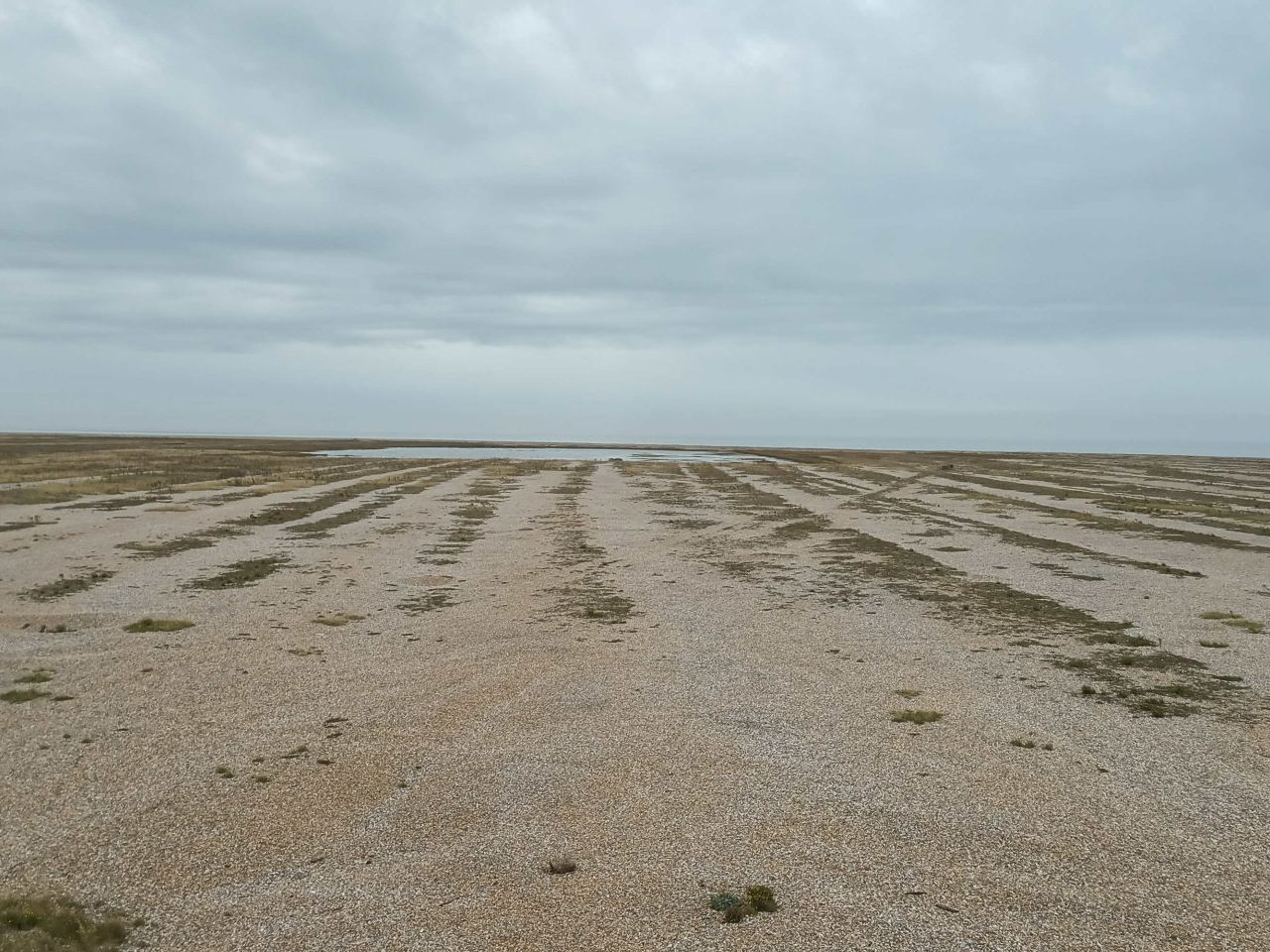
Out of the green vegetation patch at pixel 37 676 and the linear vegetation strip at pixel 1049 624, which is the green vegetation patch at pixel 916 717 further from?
the green vegetation patch at pixel 37 676

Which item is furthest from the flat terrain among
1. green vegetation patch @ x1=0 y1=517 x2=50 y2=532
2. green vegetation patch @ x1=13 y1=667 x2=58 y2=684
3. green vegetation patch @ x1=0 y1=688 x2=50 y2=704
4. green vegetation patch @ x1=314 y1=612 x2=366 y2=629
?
green vegetation patch @ x1=0 y1=517 x2=50 y2=532

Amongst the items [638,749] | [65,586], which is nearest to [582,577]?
[638,749]

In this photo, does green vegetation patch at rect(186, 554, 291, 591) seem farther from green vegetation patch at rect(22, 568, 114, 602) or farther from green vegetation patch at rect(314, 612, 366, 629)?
green vegetation patch at rect(314, 612, 366, 629)

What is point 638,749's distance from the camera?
1067 centimetres

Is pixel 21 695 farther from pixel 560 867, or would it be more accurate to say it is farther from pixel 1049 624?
pixel 1049 624

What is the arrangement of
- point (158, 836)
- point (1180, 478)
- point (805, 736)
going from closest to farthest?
point (158, 836) → point (805, 736) → point (1180, 478)

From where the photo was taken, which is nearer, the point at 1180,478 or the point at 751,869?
the point at 751,869

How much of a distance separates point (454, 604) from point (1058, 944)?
15016mm

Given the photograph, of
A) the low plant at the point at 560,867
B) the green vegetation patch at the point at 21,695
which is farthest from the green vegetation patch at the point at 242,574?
the low plant at the point at 560,867

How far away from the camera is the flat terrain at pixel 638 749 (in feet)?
23.4

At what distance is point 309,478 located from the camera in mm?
56375

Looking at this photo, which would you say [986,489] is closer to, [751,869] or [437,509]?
[437,509]

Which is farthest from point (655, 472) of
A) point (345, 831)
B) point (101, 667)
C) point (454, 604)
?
point (345, 831)

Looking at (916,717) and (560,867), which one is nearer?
(560,867)
